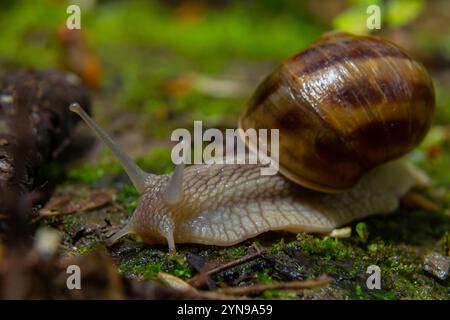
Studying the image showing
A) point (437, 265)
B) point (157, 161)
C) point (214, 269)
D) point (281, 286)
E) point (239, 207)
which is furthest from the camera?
point (157, 161)

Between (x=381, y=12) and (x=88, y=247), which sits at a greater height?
(x=381, y=12)

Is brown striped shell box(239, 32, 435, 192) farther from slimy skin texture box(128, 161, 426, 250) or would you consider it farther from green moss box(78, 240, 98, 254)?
green moss box(78, 240, 98, 254)

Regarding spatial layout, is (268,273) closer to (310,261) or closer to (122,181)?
(310,261)

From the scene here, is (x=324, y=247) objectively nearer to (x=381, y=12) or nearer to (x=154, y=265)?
(x=154, y=265)

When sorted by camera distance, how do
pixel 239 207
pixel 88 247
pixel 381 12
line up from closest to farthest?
pixel 88 247
pixel 239 207
pixel 381 12

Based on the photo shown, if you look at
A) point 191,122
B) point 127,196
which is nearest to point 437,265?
point 127,196

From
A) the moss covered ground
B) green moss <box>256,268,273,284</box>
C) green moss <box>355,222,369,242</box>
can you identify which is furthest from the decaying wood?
green moss <box>355,222,369,242</box>

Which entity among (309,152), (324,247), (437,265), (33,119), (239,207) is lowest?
(437,265)
